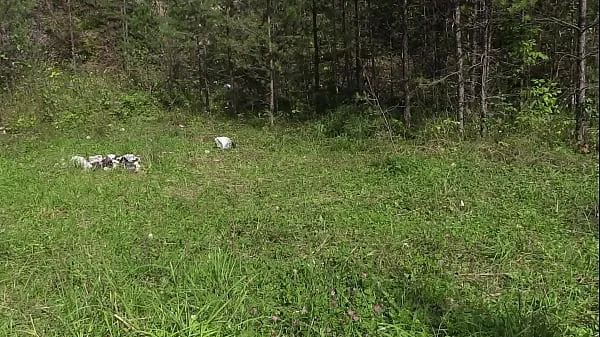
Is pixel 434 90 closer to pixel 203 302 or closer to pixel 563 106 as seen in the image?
pixel 563 106

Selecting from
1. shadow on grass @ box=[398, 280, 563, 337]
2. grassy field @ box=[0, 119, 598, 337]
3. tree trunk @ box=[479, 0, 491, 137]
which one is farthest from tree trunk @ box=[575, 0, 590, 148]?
shadow on grass @ box=[398, 280, 563, 337]

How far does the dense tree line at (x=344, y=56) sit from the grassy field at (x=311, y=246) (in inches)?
70.8

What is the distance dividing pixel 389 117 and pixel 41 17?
1065 cm

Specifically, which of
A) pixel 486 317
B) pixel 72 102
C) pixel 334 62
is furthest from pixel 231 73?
pixel 486 317

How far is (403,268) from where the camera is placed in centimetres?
329

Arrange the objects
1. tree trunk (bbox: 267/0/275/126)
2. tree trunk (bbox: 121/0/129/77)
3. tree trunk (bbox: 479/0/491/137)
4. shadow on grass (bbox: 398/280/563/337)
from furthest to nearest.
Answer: tree trunk (bbox: 121/0/129/77) < tree trunk (bbox: 267/0/275/126) < tree trunk (bbox: 479/0/491/137) < shadow on grass (bbox: 398/280/563/337)

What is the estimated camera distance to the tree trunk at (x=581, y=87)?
5750 mm

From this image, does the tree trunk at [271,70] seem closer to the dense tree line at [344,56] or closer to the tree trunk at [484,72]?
the dense tree line at [344,56]

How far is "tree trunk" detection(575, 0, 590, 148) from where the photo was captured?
18.9 feet

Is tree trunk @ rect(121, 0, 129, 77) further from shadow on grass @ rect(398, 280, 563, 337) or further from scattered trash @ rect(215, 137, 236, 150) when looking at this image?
shadow on grass @ rect(398, 280, 563, 337)

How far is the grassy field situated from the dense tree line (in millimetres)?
1799

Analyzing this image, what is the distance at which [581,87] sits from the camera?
19.1 feet

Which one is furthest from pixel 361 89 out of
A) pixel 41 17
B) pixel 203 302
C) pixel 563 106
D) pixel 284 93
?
pixel 41 17

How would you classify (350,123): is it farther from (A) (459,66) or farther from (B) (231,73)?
(B) (231,73)
